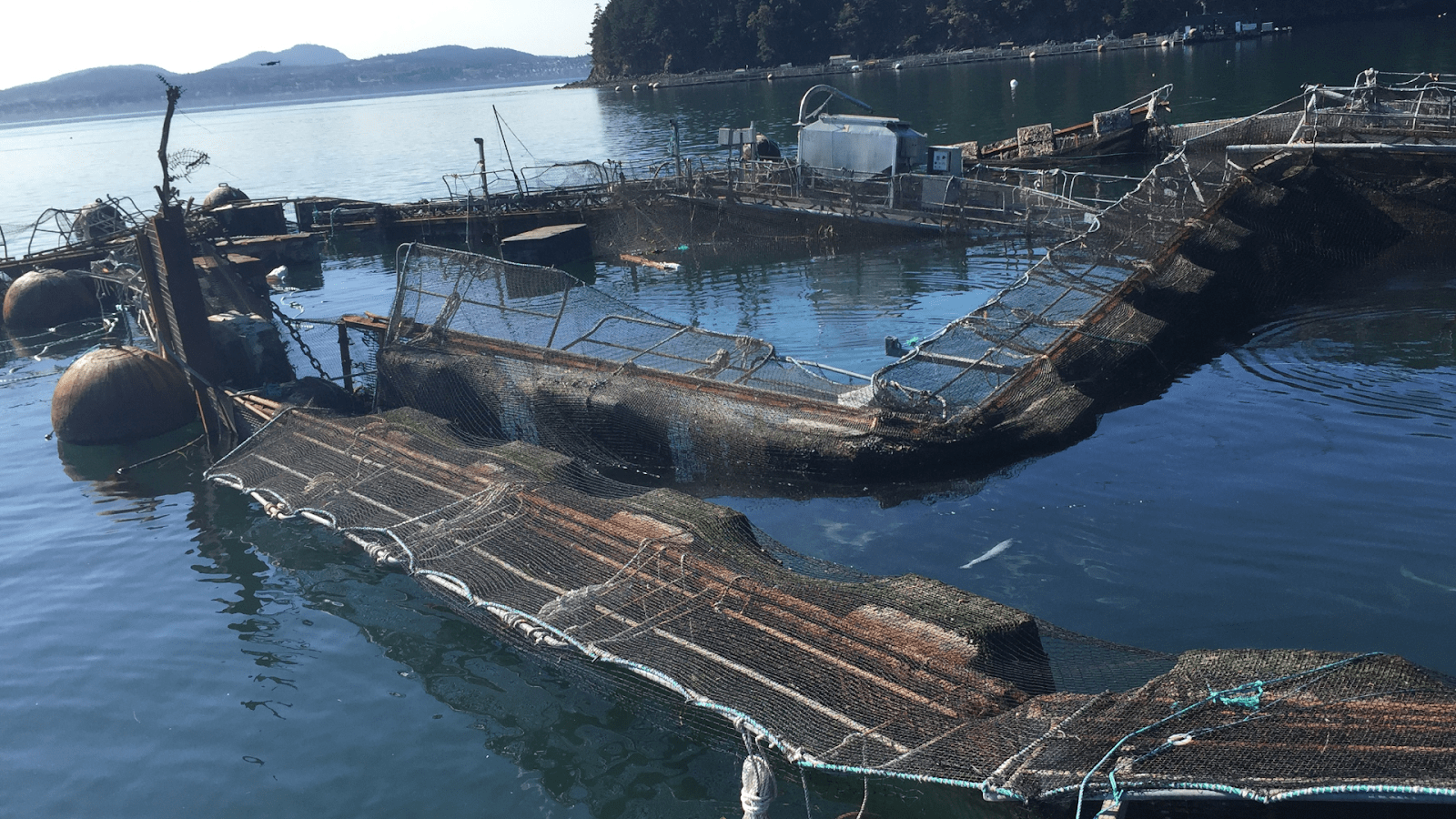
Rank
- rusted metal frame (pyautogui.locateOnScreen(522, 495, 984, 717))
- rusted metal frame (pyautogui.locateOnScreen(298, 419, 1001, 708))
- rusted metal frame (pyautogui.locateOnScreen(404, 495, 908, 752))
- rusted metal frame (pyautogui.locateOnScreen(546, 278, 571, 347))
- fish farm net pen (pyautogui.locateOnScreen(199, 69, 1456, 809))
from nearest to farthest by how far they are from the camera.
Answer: fish farm net pen (pyautogui.locateOnScreen(199, 69, 1456, 809)) < rusted metal frame (pyautogui.locateOnScreen(404, 495, 908, 752)) < rusted metal frame (pyautogui.locateOnScreen(522, 495, 984, 717)) < rusted metal frame (pyautogui.locateOnScreen(298, 419, 1001, 708)) < rusted metal frame (pyautogui.locateOnScreen(546, 278, 571, 347))

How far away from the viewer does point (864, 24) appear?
144000 mm

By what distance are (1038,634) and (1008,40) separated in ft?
463

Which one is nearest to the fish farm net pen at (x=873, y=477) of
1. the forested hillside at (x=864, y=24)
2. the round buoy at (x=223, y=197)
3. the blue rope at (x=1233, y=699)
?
the blue rope at (x=1233, y=699)

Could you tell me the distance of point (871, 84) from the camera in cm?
11275

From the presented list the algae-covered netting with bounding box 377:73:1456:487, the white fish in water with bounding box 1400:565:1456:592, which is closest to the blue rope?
the white fish in water with bounding box 1400:565:1456:592

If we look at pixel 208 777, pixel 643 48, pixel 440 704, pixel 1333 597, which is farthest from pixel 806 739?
pixel 643 48

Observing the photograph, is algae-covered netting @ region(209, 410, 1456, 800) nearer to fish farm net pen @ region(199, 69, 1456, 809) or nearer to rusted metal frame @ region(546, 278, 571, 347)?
fish farm net pen @ region(199, 69, 1456, 809)

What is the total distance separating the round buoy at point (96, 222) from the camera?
122 ft

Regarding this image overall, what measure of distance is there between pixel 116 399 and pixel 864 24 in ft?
459

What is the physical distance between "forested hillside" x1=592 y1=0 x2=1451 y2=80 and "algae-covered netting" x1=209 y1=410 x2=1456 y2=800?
130 m

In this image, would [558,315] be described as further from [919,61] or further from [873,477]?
[919,61]

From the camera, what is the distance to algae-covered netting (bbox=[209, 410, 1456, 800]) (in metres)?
6.48

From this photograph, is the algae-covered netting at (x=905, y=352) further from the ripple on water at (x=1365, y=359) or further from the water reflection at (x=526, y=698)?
the water reflection at (x=526, y=698)

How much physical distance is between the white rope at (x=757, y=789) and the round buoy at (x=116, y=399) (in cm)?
1687
